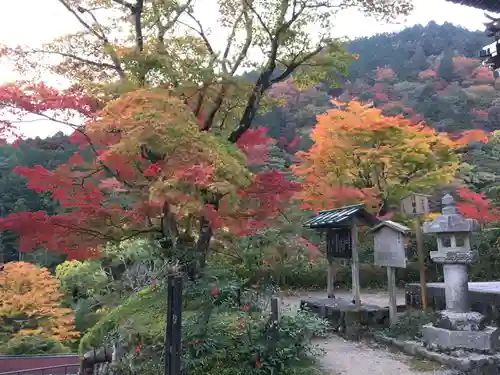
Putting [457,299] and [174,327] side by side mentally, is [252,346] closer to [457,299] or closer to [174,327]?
[174,327]

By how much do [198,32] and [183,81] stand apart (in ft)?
4.61

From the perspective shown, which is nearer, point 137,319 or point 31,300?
point 137,319

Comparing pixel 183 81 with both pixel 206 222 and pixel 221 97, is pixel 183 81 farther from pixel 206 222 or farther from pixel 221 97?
pixel 206 222

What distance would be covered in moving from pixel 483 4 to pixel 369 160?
17.5ft

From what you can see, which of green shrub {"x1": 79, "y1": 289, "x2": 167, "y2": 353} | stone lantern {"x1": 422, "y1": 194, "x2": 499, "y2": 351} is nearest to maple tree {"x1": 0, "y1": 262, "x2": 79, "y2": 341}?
green shrub {"x1": 79, "y1": 289, "x2": 167, "y2": 353}

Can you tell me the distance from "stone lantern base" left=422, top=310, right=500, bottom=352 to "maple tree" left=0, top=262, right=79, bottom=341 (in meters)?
12.3

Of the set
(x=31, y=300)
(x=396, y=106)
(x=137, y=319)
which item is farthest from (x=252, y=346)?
(x=396, y=106)

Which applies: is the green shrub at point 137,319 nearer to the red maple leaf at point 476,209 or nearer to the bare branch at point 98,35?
the bare branch at point 98,35

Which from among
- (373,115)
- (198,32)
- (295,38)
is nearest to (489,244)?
(373,115)

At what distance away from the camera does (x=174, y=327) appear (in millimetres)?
4410

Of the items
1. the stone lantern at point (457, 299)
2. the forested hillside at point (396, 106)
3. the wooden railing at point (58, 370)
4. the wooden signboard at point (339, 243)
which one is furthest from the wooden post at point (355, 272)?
the forested hillside at point (396, 106)

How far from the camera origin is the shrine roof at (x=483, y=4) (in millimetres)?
9484

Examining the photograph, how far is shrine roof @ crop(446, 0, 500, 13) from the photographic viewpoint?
9.48 metres

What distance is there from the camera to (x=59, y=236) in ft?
21.3
